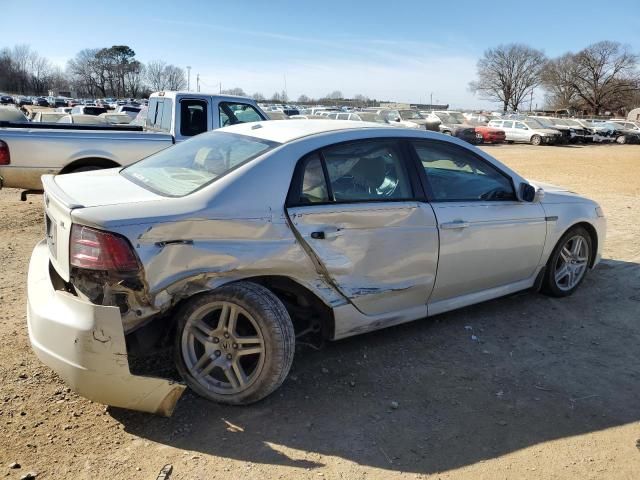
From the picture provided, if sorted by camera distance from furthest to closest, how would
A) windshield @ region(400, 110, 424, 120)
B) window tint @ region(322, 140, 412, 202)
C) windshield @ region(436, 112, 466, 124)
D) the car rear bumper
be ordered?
1. windshield @ region(436, 112, 466, 124)
2. windshield @ region(400, 110, 424, 120)
3. window tint @ region(322, 140, 412, 202)
4. the car rear bumper

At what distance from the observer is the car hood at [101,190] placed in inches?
117

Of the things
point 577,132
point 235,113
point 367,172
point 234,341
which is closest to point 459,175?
point 367,172

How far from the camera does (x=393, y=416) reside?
10.2 feet

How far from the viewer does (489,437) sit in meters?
2.94

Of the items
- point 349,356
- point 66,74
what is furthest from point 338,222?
point 66,74

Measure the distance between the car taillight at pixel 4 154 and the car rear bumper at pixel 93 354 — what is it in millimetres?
4545

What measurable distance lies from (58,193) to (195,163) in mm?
856

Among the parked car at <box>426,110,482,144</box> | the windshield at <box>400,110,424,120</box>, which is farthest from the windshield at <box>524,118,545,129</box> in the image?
the windshield at <box>400,110,424,120</box>

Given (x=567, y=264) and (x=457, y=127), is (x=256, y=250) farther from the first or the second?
(x=457, y=127)

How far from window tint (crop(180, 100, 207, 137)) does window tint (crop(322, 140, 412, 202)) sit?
5.73 meters

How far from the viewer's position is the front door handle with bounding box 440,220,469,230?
3781mm

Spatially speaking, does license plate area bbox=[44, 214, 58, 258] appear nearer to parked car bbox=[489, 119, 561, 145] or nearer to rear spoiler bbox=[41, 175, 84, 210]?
rear spoiler bbox=[41, 175, 84, 210]

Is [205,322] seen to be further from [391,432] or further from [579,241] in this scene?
[579,241]

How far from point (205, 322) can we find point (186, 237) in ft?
1.84
